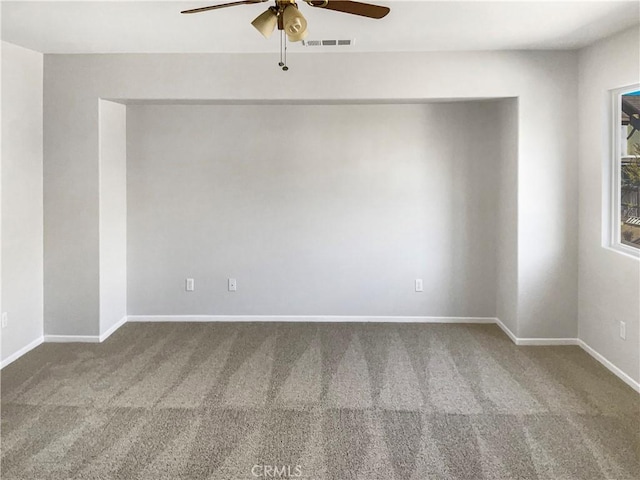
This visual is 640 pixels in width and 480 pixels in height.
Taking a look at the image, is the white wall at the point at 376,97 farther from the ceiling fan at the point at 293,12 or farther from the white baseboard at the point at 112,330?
the ceiling fan at the point at 293,12

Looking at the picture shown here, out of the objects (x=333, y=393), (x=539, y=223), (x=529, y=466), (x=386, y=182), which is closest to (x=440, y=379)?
(x=333, y=393)

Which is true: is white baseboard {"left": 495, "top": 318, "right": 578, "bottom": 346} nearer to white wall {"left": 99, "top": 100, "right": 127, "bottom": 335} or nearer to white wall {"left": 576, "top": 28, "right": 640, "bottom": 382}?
white wall {"left": 576, "top": 28, "right": 640, "bottom": 382}

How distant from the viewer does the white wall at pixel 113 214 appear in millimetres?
4367

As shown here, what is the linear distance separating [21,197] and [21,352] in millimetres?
1288

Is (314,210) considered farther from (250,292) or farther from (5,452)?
(5,452)

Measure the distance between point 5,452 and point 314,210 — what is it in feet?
10.5

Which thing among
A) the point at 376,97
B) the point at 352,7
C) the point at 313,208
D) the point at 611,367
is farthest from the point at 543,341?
the point at 352,7

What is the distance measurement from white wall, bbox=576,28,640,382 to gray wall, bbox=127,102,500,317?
95 cm

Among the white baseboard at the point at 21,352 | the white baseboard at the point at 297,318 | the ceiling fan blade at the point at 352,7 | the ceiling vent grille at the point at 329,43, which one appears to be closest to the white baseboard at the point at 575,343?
the white baseboard at the point at 297,318

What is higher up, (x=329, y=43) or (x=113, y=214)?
(x=329, y=43)

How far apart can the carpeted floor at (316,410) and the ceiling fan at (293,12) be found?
2135 millimetres

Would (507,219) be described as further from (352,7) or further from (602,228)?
(352,7)

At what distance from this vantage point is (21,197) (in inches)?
156

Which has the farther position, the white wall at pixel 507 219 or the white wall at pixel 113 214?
the white wall at pixel 113 214
